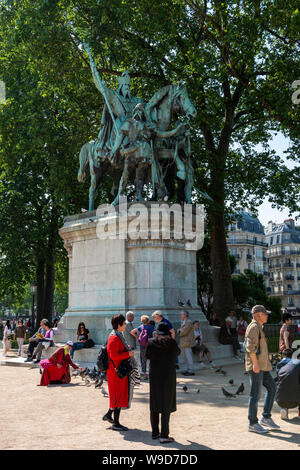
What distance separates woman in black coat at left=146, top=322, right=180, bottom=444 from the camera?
6375 mm

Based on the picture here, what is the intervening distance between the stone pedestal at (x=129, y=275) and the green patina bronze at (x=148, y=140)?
50.4 inches

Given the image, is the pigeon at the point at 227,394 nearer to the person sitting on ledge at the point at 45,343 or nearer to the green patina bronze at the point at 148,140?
the green patina bronze at the point at 148,140

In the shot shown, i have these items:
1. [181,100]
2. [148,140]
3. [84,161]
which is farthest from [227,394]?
[84,161]

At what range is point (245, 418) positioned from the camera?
762 cm

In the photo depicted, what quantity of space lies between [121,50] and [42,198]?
12.0 meters

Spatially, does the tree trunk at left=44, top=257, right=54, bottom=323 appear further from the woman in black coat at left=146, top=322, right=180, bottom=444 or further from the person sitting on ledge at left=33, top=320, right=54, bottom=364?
the woman in black coat at left=146, top=322, right=180, bottom=444

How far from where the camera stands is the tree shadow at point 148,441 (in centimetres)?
600

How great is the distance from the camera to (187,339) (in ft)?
41.3

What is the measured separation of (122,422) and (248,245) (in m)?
75.4

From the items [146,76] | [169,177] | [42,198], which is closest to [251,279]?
[42,198]

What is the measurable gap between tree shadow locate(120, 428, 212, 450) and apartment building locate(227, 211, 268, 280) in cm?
7259

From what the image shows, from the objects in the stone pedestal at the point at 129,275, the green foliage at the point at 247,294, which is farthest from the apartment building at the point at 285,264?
the stone pedestal at the point at 129,275

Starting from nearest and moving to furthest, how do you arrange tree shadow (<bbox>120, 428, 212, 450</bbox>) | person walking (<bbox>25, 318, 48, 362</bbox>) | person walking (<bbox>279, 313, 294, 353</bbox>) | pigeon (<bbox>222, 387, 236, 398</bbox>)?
tree shadow (<bbox>120, 428, 212, 450</bbox>), pigeon (<bbox>222, 387, 236, 398</bbox>), person walking (<bbox>279, 313, 294, 353</bbox>), person walking (<bbox>25, 318, 48, 362</bbox>)

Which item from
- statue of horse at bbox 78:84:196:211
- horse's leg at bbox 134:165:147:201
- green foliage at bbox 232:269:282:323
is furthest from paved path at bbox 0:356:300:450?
green foliage at bbox 232:269:282:323
